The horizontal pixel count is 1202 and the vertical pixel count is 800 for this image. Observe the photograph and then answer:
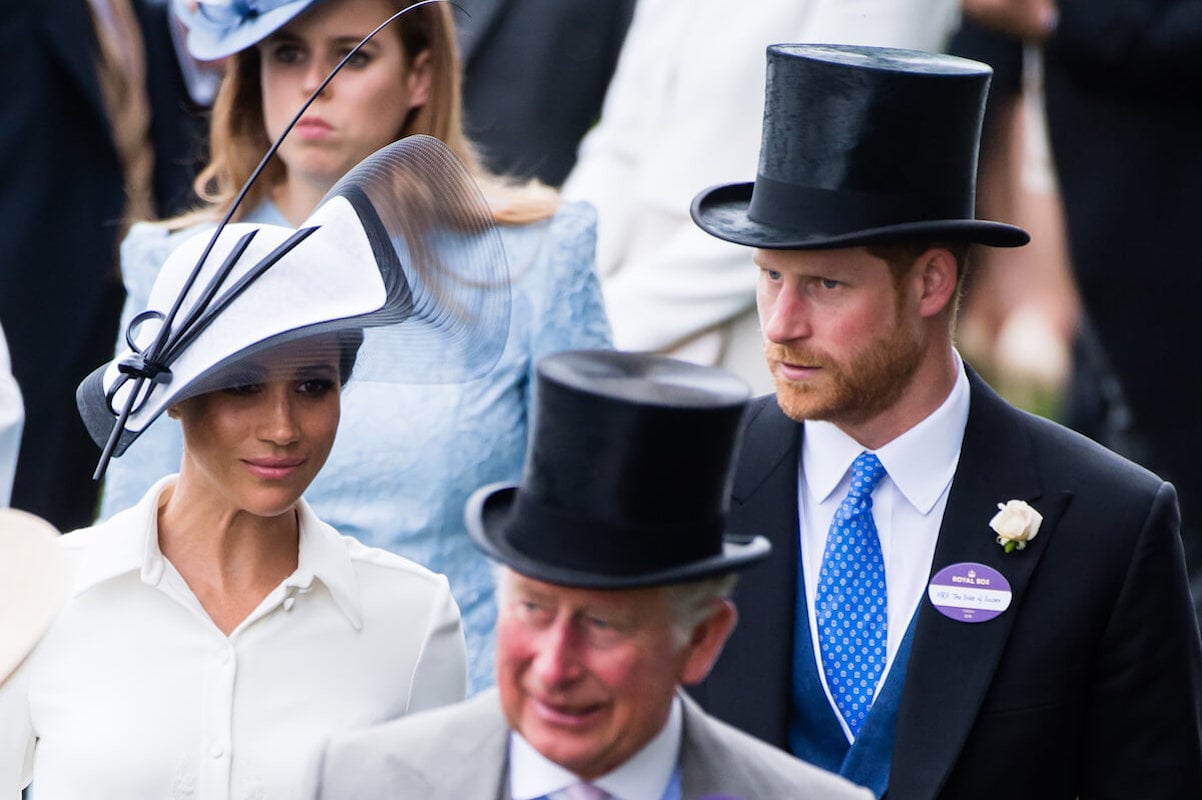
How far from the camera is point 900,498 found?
14.1 ft

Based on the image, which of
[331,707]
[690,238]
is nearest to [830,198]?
[331,707]

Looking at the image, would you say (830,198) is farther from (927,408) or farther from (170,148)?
(170,148)

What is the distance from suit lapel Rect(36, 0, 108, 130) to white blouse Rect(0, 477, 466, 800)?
8.47 feet

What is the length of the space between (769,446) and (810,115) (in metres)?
0.62

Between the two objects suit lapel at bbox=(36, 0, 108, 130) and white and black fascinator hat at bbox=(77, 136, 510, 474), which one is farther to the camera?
suit lapel at bbox=(36, 0, 108, 130)

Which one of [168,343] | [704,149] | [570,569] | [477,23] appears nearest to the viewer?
[570,569]

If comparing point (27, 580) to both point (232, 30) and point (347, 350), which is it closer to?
point (347, 350)

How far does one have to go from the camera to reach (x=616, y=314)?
6004 millimetres

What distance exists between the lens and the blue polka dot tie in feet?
13.7

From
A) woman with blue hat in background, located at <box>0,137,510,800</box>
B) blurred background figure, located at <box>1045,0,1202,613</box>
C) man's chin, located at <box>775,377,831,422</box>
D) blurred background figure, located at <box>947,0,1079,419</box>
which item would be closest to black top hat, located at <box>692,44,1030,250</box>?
man's chin, located at <box>775,377,831,422</box>

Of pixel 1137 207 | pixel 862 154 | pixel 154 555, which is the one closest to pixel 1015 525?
pixel 862 154

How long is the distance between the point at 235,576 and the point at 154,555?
0.46 feet

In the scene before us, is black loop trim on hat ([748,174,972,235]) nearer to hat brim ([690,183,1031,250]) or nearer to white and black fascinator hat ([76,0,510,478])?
hat brim ([690,183,1031,250])

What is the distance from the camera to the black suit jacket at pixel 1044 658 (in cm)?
412
